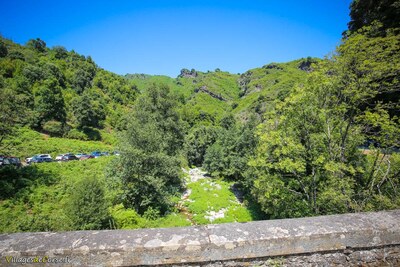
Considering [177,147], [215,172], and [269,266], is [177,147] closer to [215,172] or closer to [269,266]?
[215,172]

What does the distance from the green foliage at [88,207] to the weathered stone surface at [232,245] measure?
10878 mm

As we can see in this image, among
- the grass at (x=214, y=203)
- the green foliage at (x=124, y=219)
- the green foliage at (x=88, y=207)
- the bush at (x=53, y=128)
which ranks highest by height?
the bush at (x=53, y=128)

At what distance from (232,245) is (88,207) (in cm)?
1259

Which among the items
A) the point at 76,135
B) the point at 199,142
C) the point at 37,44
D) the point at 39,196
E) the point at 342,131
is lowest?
the point at 39,196

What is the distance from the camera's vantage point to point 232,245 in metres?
2.43

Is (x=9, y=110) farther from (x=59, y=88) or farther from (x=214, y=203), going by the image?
(x=59, y=88)

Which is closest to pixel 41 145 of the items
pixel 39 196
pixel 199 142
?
pixel 39 196

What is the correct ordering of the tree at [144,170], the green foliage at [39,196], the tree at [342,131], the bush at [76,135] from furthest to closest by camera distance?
1. the bush at [76,135]
2. the tree at [144,170]
3. the green foliage at [39,196]
4. the tree at [342,131]

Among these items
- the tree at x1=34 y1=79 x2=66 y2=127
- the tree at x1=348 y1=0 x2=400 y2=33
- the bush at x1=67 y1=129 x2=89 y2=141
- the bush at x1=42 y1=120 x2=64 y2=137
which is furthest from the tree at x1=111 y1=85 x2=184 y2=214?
the tree at x1=34 y1=79 x2=66 y2=127

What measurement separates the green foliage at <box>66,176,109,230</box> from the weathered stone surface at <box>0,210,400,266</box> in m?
10.9

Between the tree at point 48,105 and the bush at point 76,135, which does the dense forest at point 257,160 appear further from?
the bush at point 76,135

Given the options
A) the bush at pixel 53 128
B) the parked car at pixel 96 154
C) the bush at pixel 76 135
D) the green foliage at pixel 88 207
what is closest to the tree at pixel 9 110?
the green foliage at pixel 88 207

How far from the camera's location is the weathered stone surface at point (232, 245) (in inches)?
89.9

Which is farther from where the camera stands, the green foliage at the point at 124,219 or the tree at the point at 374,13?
the tree at the point at 374,13
